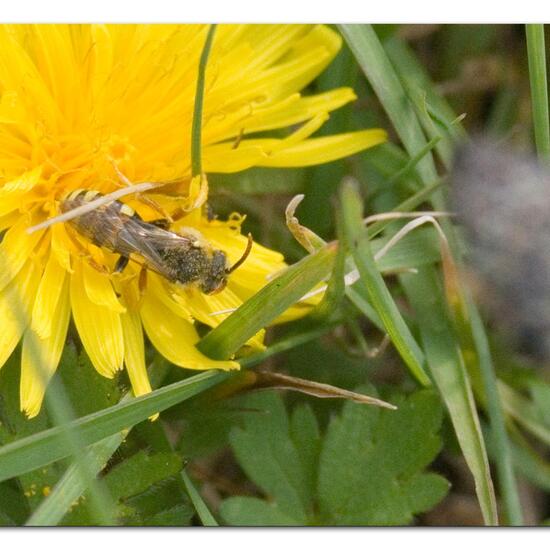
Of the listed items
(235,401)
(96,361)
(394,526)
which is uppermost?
(96,361)

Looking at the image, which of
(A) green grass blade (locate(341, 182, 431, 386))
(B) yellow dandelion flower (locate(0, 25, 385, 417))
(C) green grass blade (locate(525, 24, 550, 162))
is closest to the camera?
(A) green grass blade (locate(341, 182, 431, 386))

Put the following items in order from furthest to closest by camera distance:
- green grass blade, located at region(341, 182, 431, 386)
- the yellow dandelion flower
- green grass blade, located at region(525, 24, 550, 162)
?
green grass blade, located at region(525, 24, 550, 162)
the yellow dandelion flower
green grass blade, located at region(341, 182, 431, 386)

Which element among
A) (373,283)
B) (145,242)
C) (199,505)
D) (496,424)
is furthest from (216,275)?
(496,424)

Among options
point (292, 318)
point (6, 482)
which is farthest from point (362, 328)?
point (6, 482)

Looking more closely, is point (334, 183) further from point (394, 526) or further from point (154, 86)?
point (394, 526)

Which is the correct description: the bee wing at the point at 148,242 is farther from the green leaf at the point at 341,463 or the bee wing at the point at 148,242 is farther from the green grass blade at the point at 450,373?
the green grass blade at the point at 450,373

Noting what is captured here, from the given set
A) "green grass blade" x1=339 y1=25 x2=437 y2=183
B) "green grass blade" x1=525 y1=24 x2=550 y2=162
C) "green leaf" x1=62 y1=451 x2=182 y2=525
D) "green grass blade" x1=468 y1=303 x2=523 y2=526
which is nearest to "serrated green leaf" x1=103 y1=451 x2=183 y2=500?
"green leaf" x1=62 y1=451 x2=182 y2=525

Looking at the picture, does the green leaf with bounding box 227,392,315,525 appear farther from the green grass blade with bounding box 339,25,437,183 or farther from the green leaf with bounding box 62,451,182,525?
the green grass blade with bounding box 339,25,437,183

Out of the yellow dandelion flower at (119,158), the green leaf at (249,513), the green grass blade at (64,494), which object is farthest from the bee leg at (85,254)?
the green leaf at (249,513)
